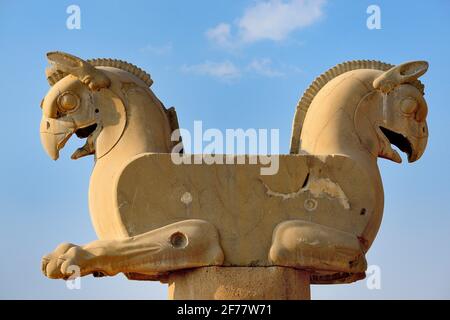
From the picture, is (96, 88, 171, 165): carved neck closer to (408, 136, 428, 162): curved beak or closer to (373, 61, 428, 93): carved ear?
(373, 61, 428, 93): carved ear

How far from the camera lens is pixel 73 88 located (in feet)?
43.7

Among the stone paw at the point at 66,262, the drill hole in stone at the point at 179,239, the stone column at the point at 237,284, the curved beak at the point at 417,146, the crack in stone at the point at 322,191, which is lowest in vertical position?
the stone column at the point at 237,284

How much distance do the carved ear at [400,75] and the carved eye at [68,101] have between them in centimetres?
317

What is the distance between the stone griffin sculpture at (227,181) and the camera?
12711 mm

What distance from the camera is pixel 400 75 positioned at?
44.6ft

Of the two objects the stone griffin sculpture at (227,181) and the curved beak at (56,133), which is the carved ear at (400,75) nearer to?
the stone griffin sculpture at (227,181)

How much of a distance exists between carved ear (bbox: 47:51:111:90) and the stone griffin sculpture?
1 centimetres

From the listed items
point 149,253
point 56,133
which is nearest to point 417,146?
point 149,253

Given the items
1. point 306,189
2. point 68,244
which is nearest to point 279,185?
point 306,189

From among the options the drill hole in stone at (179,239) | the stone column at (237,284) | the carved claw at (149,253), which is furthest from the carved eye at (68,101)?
the stone column at (237,284)

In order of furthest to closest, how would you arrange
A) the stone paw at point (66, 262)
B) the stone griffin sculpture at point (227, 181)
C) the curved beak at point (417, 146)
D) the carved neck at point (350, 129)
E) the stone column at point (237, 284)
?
the curved beak at point (417, 146) < the carved neck at point (350, 129) < the stone griffin sculpture at point (227, 181) < the stone column at point (237, 284) < the stone paw at point (66, 262)

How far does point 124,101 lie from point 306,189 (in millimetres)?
2123

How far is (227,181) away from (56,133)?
1.90 metres

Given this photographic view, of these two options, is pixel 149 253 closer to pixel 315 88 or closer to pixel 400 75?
pixel 315 88
